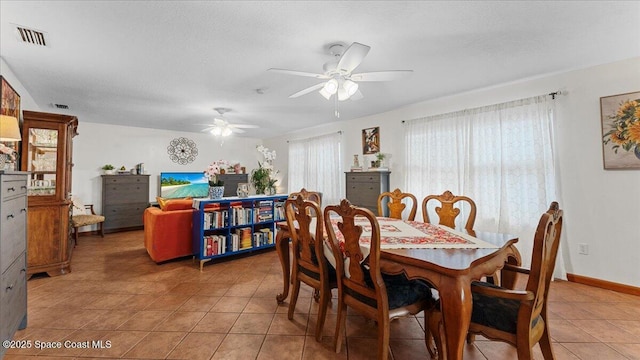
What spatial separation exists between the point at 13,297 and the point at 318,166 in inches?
188

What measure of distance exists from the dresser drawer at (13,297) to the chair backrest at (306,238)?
180cm

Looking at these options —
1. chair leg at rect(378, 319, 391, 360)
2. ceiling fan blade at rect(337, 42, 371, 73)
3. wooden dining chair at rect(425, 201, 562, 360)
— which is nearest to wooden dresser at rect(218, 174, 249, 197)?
ceiling fan blade at rect(337, 42, 371, 73)

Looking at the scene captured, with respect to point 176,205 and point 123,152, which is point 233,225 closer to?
point 176,205

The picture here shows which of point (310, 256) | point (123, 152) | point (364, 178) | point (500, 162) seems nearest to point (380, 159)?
point (364, 178)

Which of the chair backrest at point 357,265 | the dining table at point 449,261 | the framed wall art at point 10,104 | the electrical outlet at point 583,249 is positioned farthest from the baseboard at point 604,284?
the framed wall art at point 10,104

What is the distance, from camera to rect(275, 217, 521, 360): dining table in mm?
1219

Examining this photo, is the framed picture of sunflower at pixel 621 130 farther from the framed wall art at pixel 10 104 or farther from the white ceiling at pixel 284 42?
the framed wall art at pixel 10 104

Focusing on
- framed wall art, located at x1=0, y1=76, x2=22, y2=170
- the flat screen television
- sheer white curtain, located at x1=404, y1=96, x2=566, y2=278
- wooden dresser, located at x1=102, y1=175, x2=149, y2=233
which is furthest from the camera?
the flat screen television

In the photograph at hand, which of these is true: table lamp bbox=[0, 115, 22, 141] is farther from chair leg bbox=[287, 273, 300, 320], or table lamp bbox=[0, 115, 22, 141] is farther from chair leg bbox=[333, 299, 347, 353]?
chair leg bbox=[333, 299, 347, 353]

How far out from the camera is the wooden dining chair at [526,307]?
1179 mm

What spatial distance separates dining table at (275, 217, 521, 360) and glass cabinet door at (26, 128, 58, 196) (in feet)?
11.5

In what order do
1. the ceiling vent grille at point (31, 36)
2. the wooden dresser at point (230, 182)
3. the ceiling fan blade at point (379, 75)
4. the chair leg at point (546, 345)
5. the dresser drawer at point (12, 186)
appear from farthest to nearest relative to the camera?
the wooden dresser at point (230, 182)
the ceiling fan blade at point (379, 75)
the ceiling vent grille at point (31, 36)
the dresser drawer at point (12, 186)
the chair leg at point (546, 345)

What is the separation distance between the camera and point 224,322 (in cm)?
207

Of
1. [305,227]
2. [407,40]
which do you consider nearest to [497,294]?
[305,227]
